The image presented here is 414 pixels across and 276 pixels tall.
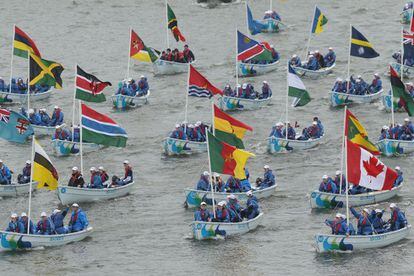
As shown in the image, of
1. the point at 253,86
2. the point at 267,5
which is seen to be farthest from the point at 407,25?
the point at 253,86

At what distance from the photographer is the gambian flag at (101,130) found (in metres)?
80.8

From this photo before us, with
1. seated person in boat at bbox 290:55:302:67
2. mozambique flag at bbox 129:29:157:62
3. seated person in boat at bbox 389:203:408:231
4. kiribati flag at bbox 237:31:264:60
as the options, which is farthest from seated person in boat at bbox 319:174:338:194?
seated person in boat at bbox 290:55:302:67

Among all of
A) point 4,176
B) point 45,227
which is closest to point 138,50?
point 4,176

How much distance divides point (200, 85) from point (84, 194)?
9.85 m

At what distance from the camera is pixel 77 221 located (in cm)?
7838

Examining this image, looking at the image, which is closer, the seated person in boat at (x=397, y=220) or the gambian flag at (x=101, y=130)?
the seated person in boat at (x=397, y=220)

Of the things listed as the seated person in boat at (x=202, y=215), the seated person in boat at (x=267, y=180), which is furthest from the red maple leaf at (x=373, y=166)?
the seated person in boat at (x=267, y=180)

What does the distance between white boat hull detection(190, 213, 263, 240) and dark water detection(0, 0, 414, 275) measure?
0.62 metres

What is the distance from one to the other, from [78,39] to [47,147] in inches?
1327

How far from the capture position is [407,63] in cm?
11175

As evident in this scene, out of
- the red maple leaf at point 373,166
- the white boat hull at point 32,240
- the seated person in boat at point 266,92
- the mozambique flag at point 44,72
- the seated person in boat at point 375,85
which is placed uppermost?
the mozambique flag at point 44,72

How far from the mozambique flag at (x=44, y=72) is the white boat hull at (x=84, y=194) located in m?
9.84

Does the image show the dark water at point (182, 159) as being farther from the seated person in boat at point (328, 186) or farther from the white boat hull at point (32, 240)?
the seated person in boat at point (328, 186)

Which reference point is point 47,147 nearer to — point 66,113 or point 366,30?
point 66,113
